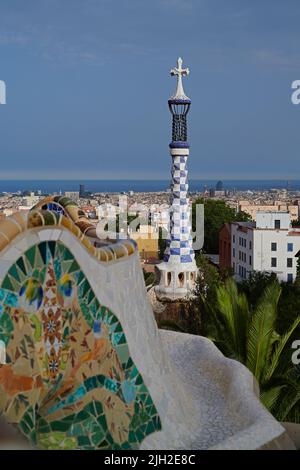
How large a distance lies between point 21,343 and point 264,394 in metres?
3.85

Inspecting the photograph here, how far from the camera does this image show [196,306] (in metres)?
12.3

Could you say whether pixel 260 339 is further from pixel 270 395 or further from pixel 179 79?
pixel 179 79

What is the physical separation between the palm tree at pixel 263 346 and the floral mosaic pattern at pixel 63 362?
9.31 ft

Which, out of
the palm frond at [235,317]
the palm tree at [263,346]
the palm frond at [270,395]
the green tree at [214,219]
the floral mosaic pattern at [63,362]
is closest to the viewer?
the floral mosaic pattern at [63,362]

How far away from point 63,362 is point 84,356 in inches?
5.8

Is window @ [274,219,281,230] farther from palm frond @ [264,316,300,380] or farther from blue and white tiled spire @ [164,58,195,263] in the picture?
palm frond @ [264,316,300,380]

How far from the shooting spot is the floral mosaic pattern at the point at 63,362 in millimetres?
3672

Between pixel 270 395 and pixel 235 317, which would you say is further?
pixel 235 317

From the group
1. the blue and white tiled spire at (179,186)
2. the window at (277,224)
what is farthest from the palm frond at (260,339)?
the window at (277,224)

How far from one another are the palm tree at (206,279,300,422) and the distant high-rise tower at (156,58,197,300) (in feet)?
18.3

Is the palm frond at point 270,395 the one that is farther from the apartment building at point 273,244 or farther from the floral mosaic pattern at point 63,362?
the apartment building at point 273,244

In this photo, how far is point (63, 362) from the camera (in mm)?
4047

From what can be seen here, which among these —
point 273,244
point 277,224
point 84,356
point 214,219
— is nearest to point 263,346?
point 84,356
